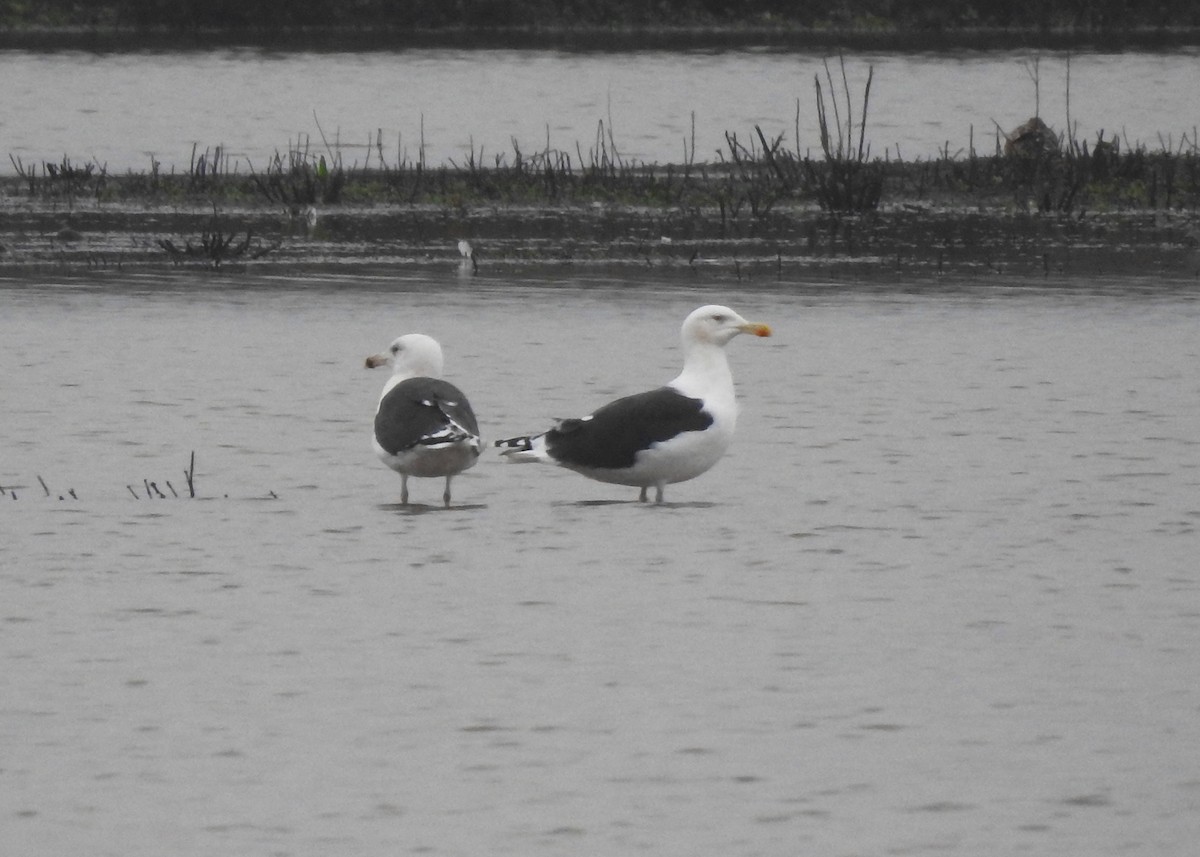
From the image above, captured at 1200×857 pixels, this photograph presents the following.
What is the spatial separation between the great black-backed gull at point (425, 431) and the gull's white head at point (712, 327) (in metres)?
1.12

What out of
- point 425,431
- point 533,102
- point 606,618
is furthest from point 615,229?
point 533,102

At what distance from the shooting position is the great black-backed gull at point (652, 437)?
10617 mm

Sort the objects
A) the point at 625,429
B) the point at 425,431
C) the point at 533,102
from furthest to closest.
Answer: the point at 533,102
the point at 625,429
the point at 425,431

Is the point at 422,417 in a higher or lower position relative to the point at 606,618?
higher

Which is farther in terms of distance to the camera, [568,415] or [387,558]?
[568,415]

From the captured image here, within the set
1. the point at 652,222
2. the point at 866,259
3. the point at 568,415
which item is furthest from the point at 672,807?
the point at 652,222

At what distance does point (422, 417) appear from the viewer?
34.8 feet

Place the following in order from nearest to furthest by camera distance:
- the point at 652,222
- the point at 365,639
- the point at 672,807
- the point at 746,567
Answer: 1. the point at 672,807
2. the point at 365,639
3. the point at 746,567
4. the point at 652,222

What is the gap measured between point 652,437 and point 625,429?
5.2 inches

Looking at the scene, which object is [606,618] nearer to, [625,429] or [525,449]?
[625,429]

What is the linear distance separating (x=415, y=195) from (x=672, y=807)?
1977 cm

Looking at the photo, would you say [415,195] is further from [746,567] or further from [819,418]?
[746,567]

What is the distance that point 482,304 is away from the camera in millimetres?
18422

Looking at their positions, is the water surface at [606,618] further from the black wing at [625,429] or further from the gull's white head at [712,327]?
the gull's white head at [712,327]
